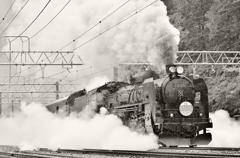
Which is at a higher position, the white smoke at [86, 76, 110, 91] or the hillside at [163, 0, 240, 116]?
the hillside at [163, 0, 240, 116]

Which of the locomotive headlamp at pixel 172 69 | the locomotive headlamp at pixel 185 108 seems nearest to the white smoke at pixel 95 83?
the locomotive headlamp at pixel 172 69

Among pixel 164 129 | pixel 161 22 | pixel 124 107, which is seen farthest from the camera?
pixel 161 22

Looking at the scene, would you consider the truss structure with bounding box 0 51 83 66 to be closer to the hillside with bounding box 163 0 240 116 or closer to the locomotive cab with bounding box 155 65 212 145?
the locomotive cab with bounding box 155 65 212 145

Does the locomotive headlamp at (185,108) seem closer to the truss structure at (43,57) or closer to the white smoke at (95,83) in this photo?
the white smoke at (95,83)

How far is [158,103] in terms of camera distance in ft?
59.1

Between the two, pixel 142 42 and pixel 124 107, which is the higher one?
pixel 142 42

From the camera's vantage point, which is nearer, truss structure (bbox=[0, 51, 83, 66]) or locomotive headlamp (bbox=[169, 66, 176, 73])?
locomotive headlamp (bbox=[169, 66, 176, 73])

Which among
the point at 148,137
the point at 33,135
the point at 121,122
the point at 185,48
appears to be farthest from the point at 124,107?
the point at 185,48

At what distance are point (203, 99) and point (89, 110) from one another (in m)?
5.41

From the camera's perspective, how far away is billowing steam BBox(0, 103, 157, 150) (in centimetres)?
1917

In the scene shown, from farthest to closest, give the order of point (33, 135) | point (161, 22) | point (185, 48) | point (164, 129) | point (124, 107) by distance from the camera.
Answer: point (185, 48) < point (33, 135) < point (161, 22) < point (124, 107) < point (164, 129)

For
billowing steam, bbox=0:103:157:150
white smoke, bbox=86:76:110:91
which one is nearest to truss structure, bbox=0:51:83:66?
white smoke, bbox=86:76:110:91

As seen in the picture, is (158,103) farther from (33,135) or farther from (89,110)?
(33,135)

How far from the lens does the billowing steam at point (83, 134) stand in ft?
62.9
